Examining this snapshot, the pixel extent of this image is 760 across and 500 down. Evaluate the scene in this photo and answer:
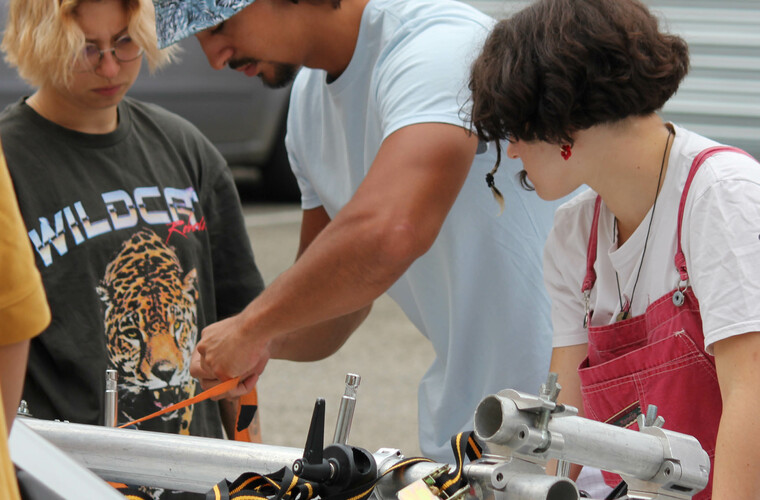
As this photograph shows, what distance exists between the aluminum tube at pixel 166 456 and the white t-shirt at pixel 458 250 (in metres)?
0.74

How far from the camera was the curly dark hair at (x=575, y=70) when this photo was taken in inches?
54.9

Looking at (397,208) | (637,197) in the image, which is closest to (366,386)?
(397,208)

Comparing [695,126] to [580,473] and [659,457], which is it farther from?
[659,457]

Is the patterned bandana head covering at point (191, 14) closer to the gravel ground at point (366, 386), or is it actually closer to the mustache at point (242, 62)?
the mustache at point (242, 62)

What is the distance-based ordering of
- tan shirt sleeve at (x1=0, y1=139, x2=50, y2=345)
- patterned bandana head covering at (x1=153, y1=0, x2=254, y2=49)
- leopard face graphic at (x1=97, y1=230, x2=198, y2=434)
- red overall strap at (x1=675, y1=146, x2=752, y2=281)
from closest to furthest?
tan shirt sleeve at (x1=0, y1=139, x2=50, y2=345) < red overall strap at (x1=675, y1=146, x2=752, y2=281) < patterned bandana head covering at (x1=153, y1=0, x2=254, y2=49) < leopard face graphic at (x1=97, y1=230, x2=198, y2=434)

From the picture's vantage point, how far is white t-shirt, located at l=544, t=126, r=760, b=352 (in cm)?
125

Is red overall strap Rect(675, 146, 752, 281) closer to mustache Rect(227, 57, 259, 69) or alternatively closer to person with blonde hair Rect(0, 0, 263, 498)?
mustache Rect(227, 57, 259, 69)

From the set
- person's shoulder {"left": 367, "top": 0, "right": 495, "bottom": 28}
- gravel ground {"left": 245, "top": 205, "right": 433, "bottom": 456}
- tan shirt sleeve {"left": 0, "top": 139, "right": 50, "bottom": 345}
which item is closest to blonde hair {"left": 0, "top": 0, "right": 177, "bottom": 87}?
person's shoulder {"left": 367, "top": 0, "right": 495, "bottom": 28}

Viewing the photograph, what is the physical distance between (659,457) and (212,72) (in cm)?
556

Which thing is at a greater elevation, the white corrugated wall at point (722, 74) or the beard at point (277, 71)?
the beard at point (277, 71)

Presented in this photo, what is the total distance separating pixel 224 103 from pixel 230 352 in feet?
16.1

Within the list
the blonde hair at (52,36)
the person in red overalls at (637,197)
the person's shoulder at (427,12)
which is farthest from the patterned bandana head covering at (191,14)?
the person in red overalls at (637,197)

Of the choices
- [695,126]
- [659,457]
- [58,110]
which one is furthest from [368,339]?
[659,457]

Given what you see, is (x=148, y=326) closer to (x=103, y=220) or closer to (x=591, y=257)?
(x=103, y=220)
